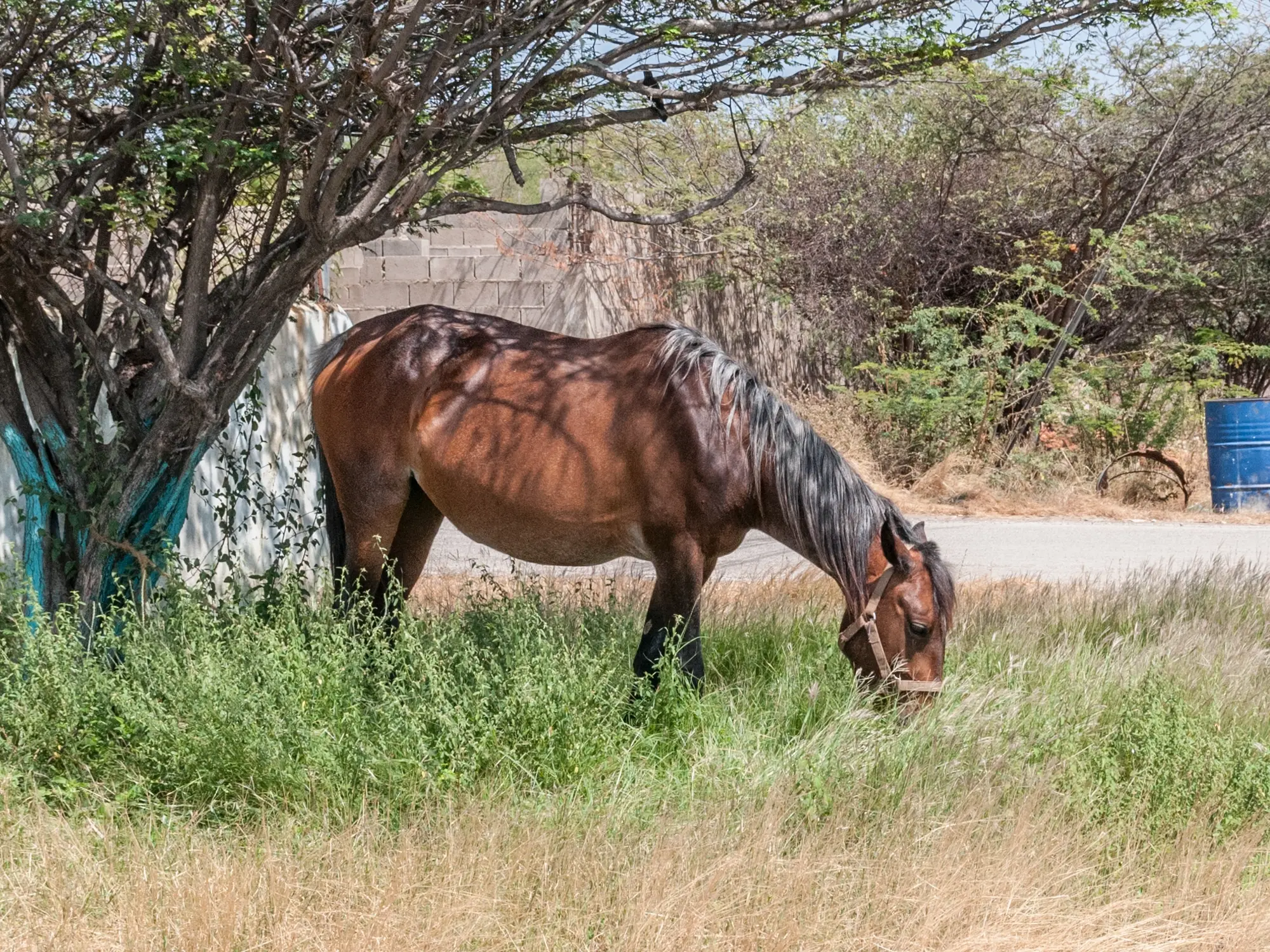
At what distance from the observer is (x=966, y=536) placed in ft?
34.1

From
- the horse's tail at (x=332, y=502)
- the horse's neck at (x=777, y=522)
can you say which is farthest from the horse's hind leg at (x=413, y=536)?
the horse's neck at (x=777, y=522)

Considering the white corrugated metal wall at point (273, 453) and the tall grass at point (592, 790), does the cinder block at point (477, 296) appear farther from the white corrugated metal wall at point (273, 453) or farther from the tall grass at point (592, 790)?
the tall grass at point (592, 790)

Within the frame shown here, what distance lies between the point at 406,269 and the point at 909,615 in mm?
10879

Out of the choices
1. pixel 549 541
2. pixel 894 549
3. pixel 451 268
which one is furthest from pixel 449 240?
pixel 894 549

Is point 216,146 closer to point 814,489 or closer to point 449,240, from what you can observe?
point 814,489

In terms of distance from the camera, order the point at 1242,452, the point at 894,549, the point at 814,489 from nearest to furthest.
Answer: the point at 894,549 → the point at 814,489 → the point at 1242,452

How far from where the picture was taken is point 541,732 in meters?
3.92

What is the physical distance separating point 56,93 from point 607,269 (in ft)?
31.4

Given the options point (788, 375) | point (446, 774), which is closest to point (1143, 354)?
point (788, 375)

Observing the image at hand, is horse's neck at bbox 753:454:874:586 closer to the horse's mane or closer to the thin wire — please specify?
the horse's mane

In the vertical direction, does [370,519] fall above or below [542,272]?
below

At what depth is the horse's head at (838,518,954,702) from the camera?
167 inches

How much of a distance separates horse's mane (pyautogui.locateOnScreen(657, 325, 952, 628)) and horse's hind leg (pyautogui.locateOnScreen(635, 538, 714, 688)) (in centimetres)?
37

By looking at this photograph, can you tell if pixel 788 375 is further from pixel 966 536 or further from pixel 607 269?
pixel 966 536
